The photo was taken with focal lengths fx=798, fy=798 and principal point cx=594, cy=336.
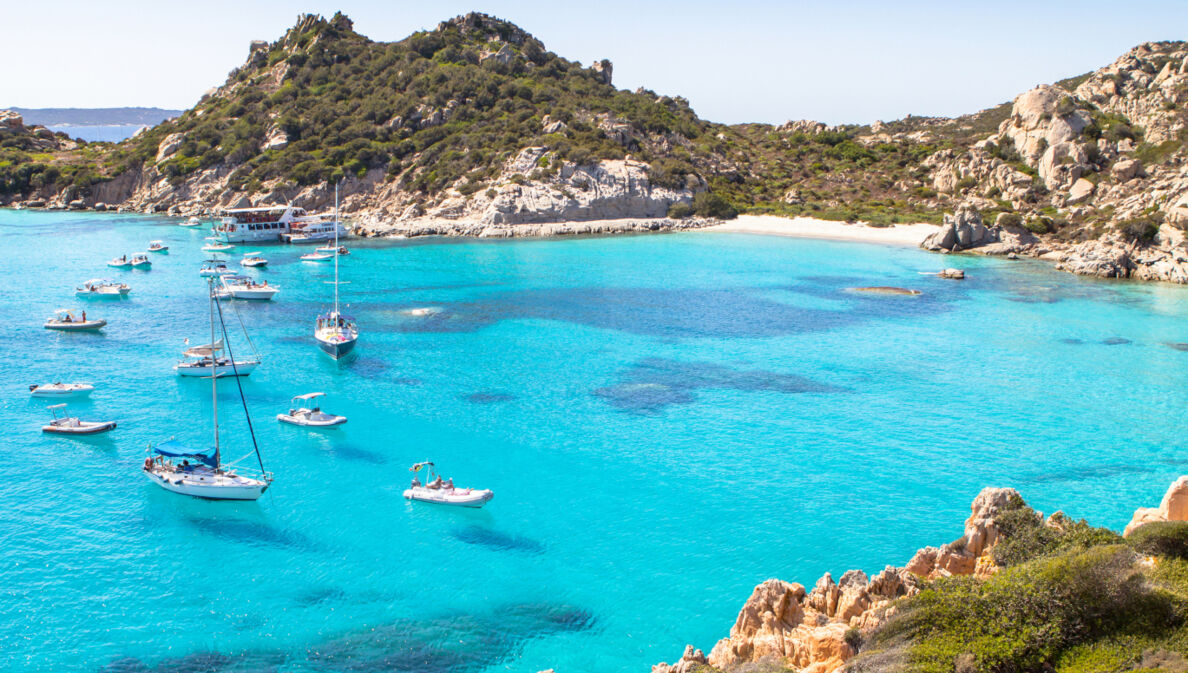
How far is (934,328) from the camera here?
64062 millimetres

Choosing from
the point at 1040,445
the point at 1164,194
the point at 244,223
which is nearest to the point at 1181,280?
the point at 1164,194

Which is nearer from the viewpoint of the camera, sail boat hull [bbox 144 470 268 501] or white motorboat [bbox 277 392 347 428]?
sail boat hull [bbox 144 470 268 501]

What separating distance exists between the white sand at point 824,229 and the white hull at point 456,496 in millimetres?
92055

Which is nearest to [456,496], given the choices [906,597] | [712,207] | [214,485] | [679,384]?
[214,485]

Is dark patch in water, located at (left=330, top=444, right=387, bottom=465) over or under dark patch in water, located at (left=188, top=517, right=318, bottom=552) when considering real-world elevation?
over

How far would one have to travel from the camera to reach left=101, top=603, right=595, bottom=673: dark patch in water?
2256cm

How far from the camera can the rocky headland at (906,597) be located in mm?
18141

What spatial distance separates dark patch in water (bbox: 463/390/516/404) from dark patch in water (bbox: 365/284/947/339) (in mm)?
16141

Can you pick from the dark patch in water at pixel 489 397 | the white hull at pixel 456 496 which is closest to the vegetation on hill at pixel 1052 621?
the white hull at pixel 456 496

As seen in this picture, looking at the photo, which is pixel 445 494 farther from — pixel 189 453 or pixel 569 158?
pixel 569 158

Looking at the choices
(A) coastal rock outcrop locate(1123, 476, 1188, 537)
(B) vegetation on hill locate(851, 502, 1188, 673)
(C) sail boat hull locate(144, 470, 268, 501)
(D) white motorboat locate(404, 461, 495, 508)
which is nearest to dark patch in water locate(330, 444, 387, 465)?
(D) white motorboat locate(404, 461, 495, 508)

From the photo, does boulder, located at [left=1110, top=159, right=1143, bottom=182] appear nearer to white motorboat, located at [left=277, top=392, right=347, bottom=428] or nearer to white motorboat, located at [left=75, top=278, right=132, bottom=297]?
white motorboat, located at [left=277, top=392, right=347, bottom=428]

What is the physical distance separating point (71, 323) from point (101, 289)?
14.2m

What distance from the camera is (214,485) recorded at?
1293 inches
